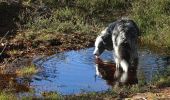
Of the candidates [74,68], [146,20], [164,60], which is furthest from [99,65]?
[146,20]

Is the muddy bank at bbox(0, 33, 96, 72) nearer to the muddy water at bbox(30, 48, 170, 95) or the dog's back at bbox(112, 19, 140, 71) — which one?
the muddy water at bbox(30, 48, 170, 95)

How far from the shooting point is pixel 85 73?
10.7 m

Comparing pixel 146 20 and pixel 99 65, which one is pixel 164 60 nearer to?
pixel 99 65

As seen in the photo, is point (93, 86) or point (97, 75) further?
point (97, 75)

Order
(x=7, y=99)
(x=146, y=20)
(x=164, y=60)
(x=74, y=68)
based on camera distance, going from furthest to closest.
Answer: (x=146, y=20), (x=164, y=60), (x=74, y=68), (x=7, y=99)

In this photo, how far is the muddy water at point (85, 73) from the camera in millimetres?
9680

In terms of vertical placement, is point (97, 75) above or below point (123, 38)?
below

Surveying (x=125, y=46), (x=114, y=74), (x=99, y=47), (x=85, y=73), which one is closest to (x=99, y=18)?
(x=99, y=47)

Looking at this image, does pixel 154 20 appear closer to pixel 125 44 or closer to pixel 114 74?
pixel 125 44

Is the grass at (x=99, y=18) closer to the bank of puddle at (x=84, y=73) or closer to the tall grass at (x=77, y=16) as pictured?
the tall grass at (x=77, y=16)

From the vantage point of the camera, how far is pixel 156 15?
16.1m

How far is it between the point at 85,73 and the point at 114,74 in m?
0.68

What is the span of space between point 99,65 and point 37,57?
1.93 meters

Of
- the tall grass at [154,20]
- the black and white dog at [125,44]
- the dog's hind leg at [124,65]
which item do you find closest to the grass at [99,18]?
the tall grass at [154,20]
